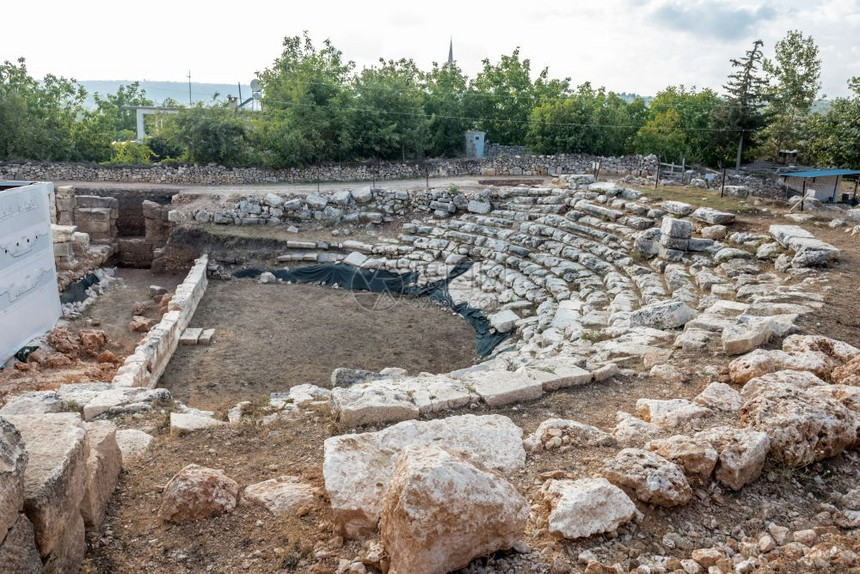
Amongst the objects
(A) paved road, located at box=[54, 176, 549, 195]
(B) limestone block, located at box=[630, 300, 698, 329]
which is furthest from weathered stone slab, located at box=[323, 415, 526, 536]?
(A) paved road, located at box=[54, 176, 549, 195]

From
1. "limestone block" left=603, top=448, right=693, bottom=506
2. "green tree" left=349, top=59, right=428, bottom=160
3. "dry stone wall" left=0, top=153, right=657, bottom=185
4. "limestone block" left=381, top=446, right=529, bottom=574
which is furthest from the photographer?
"green tree" left=349, top=59, right=428, bottom=160

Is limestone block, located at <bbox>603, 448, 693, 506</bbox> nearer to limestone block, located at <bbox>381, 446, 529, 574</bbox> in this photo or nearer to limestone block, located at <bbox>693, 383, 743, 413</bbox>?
limestone block, located at <bbox>381, 446, 529, 574</bbox>

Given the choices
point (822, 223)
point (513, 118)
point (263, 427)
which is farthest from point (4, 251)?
Result: point (513, 118)

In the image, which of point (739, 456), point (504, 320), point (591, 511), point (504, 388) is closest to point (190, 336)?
point (504, 320)

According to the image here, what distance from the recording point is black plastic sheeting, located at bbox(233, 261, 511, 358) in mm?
13195

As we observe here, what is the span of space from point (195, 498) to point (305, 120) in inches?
818

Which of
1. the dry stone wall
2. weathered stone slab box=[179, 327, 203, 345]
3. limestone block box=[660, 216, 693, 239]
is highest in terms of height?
the dry stone wall

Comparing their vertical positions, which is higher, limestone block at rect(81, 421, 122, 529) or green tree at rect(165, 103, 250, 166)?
green tree at rect(165, 103, 250, 166)

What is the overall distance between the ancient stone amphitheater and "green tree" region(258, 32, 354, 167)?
1350 cm

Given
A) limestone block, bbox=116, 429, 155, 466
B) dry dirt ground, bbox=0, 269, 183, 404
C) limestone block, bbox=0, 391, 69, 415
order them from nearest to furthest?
limestone block, bbox=116, 429, 155, 466 < limestone block, bbox=0, 391, 69, 415 < dry dirt ground, bbox=0, 269, 183, 404

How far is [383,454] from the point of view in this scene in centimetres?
374

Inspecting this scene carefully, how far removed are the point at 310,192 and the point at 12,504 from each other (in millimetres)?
17196

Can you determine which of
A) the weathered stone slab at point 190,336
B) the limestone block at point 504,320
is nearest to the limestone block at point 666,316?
the limestone block at point 504,320

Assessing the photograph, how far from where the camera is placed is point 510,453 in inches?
163
